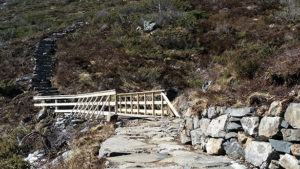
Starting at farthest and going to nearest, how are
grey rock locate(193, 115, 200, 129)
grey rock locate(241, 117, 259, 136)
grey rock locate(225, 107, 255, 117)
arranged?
grey rock locate(193, 115, 200, 129)
grey rock locate(225, 107, 255, 117)
grey rock locate(241, 117, 259, 136)

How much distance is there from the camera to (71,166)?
187 inches

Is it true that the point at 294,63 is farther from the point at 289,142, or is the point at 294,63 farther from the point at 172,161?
the point at 172,161

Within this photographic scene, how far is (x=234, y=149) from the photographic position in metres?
4.48

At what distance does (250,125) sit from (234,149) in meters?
0.57

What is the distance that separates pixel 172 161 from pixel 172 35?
19.0 metres

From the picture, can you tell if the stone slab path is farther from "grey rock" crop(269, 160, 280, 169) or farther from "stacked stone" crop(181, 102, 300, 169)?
"grey rock" crop(269, 160, 280, 169)

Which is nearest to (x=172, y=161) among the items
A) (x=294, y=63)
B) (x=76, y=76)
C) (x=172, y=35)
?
(x=294, y=63)

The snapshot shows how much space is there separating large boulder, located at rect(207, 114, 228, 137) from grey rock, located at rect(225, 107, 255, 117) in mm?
130

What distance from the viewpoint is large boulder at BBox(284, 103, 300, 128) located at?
11.2ft

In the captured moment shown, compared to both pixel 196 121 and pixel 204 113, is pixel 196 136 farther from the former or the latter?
pixel 204 113

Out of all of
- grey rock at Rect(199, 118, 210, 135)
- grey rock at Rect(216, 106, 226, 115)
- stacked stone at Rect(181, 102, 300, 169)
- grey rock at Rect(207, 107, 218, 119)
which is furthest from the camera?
grey rock at Rect(199, 118, 210, 135)

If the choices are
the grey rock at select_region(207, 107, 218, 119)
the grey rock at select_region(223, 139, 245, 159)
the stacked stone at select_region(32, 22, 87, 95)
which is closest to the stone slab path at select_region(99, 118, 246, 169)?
the grey rock at select_region(223, 139, 245, 159)

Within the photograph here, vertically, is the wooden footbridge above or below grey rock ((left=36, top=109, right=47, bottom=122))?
above

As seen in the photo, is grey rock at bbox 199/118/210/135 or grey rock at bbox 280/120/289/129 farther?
grey rock at bbox 199/118/210/135
